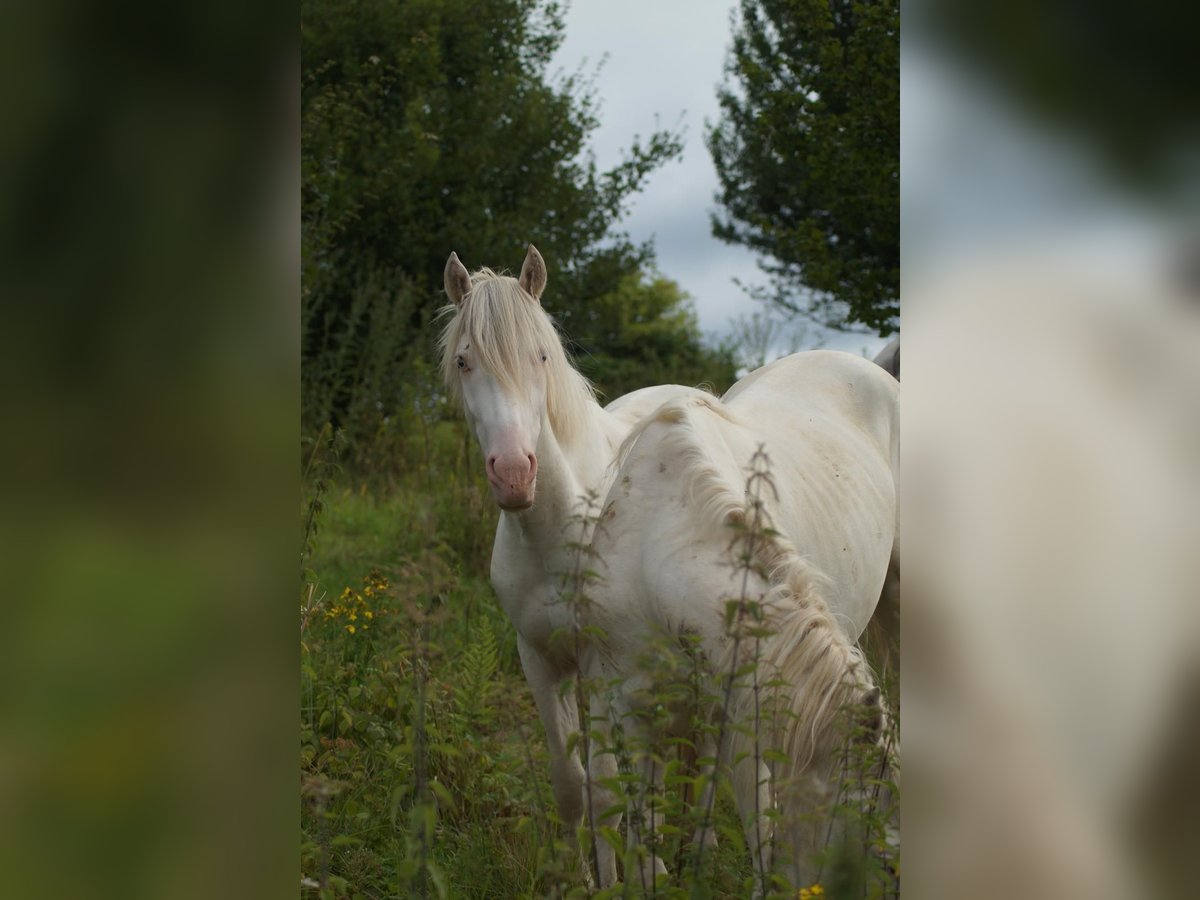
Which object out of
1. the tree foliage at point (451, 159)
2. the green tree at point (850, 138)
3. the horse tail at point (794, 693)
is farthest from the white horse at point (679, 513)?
the tree foliage at point (451, 159)

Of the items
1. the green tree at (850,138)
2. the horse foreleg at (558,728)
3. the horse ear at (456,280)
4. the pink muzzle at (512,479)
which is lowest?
the horse foreleg at (558,728)

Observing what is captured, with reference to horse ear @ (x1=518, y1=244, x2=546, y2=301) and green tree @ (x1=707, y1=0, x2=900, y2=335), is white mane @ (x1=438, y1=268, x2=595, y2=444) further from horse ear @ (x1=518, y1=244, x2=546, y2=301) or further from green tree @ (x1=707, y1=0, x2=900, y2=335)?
green tree @ (x1=707, y1=0, x2=900, y2=335)

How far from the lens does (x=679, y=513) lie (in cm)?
210

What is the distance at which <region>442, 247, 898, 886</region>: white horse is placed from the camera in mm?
1701

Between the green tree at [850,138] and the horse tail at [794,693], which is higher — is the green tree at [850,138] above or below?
above

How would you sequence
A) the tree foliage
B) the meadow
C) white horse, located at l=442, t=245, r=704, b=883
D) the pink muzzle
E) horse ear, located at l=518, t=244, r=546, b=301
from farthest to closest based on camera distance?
the tree foliage, horse ear, located at l=518, t=244, r=546, b=301, white horse, located at l=442, t=245, r=704, b=883, the pink muzzle, the meadow

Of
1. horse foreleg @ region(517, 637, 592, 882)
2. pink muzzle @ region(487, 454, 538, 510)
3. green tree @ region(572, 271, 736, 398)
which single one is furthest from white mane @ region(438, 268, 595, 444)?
green tree @ region(572, 271, 736, 398)

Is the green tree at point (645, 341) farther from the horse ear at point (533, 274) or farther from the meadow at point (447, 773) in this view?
the horse ear at point (533, 274)

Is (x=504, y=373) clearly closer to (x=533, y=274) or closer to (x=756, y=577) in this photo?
(x=533, y=274)

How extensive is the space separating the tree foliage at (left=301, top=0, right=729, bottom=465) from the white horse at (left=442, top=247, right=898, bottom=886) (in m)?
4.30

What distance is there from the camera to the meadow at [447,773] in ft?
4.94

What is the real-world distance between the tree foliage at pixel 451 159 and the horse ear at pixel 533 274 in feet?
14.6

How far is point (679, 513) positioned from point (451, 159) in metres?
8.23

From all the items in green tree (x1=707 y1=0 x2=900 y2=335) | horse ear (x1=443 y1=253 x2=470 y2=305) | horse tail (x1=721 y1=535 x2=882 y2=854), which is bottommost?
horse tail (x1=721 y1=535 x2=882 y2=854)
